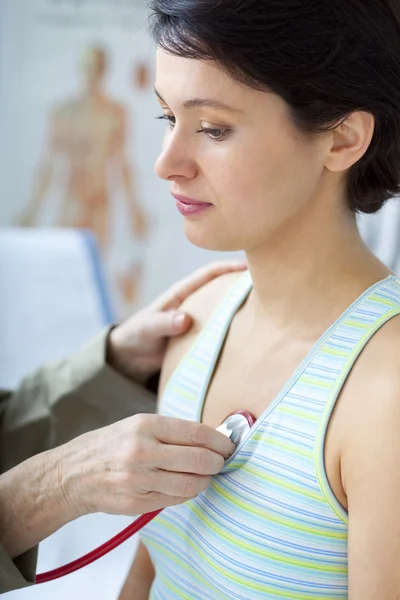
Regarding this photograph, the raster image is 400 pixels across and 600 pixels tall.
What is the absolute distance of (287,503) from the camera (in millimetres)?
901

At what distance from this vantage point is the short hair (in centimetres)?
85

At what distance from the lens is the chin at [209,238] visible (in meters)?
0.96

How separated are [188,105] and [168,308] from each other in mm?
453

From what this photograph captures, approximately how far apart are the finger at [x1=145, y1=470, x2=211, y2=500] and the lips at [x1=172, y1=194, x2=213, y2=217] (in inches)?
12.1

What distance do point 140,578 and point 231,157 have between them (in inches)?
27.2

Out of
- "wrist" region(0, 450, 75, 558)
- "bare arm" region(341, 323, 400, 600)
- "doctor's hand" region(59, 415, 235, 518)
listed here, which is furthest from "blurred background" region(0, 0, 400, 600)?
"bare arm" region(341, 323, 400, 600)

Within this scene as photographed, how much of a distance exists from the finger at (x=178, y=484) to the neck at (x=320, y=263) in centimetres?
24

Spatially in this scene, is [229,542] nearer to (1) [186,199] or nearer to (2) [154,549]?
(2) [154,549]

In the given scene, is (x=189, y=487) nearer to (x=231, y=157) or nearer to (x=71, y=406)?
(x=231, y=157)

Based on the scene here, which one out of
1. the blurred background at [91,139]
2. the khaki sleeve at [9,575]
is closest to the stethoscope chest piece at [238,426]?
the khaki sleeve at [9,575]

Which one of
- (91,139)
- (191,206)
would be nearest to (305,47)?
(191,206)

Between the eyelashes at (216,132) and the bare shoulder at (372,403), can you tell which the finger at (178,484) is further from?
the eyelashes at (216,132)

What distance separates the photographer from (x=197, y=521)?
101 centimetres

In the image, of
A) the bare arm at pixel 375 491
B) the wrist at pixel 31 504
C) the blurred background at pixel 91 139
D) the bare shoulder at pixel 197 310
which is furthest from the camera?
the blurred background at pixel 91 139
